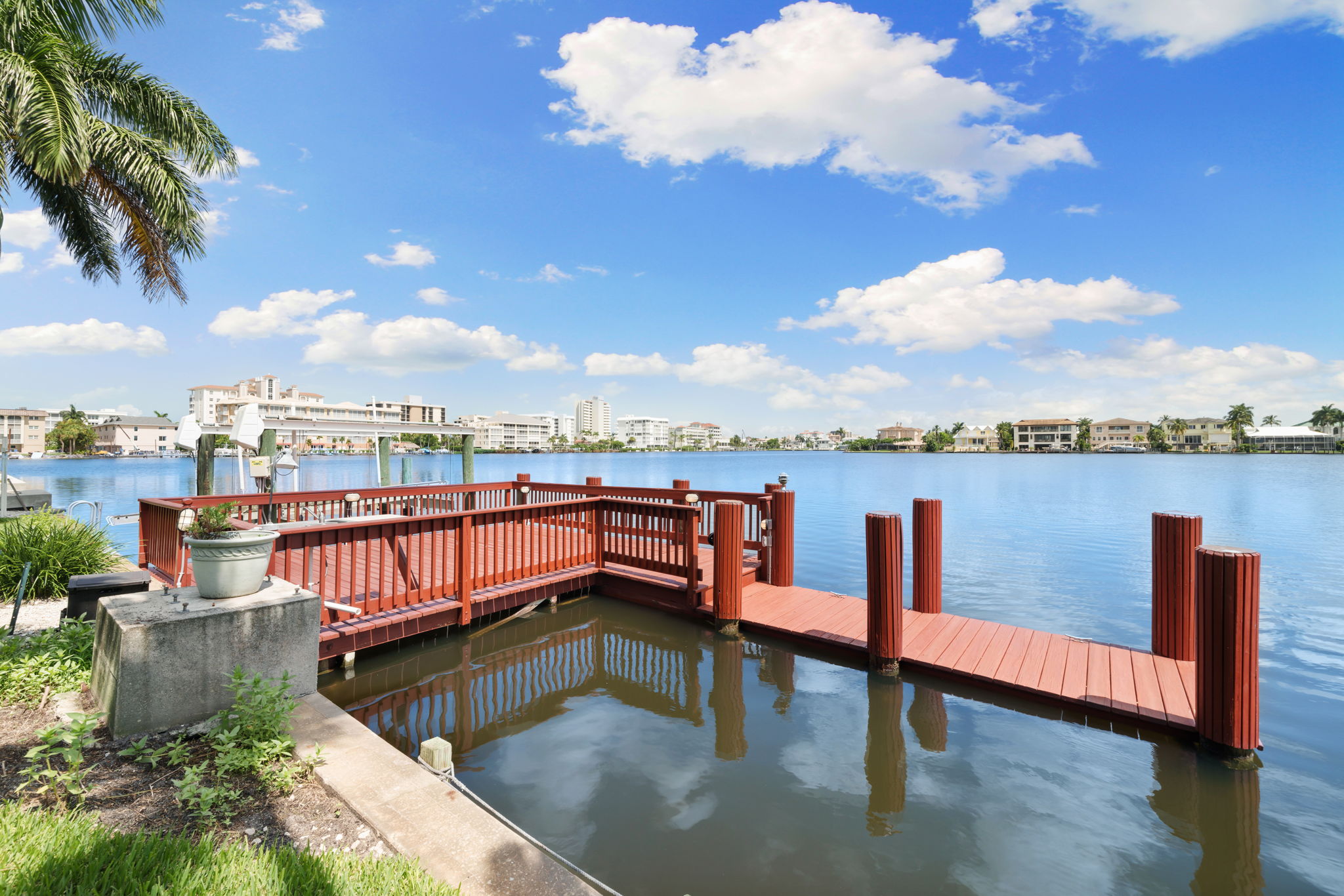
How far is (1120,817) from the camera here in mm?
3867

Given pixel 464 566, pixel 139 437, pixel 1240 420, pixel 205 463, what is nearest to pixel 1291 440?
pixel 1240 420

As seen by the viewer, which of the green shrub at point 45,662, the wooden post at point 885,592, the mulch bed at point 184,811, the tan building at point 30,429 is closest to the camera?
the mulch bed at point 184,811

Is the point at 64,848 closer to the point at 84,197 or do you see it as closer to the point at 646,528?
the point at 646,528

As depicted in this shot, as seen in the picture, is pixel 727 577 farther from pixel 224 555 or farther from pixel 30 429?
pixel 30 429

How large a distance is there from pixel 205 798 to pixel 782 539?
6872mm

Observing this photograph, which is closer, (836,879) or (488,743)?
(836,879)

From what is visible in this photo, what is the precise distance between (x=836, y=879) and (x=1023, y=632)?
4499 millimetres

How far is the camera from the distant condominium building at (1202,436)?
5384 inches

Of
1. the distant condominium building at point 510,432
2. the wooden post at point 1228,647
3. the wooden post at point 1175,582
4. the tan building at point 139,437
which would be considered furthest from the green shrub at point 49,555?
the distant condominium building at point 510,432

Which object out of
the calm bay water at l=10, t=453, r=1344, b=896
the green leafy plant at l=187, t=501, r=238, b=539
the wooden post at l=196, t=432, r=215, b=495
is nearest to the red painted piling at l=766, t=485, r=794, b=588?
the calm bay water at l=10, t=453, r=1344, b=896

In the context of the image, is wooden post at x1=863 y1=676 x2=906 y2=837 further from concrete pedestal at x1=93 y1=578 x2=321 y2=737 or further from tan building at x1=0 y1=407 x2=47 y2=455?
A: tan building at x1=0 y1=407 x2=47 y2=455

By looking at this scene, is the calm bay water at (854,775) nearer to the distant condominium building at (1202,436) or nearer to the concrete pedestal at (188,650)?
the concrete pedestal at (188,650)

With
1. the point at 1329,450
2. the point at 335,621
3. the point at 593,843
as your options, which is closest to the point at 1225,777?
the point at 593,843

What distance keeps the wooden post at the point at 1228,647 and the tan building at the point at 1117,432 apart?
170371mm
